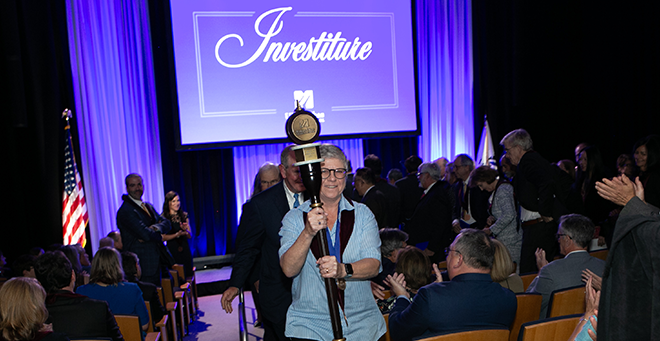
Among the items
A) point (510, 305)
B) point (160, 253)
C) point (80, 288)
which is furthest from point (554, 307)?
point (160, 253)

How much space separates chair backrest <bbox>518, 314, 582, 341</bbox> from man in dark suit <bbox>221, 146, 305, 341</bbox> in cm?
106

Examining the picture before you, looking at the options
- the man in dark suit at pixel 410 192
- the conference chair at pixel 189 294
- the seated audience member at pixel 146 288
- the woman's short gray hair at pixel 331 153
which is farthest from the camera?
the man in dark suit at pixel 410 192

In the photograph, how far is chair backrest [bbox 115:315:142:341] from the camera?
2670mm

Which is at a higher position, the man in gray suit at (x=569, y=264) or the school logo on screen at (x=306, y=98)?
the school logo on screen at (x=306, y=98)

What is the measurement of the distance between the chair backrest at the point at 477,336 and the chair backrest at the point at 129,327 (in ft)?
5.83

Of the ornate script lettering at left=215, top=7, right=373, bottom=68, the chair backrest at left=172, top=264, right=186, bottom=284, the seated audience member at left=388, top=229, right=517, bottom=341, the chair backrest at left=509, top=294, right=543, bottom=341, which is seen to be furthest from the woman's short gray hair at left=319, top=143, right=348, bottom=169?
the ornate script lettering at left=215, top=7, right=373, bottom=68

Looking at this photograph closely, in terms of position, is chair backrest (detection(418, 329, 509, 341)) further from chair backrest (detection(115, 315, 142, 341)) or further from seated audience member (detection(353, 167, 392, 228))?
seated audience member (detection(353, 167, 392, 228))

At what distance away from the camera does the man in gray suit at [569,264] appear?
2613 millimetres

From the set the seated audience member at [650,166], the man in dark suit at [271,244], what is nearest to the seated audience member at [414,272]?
the man in dark suit at [271,244]

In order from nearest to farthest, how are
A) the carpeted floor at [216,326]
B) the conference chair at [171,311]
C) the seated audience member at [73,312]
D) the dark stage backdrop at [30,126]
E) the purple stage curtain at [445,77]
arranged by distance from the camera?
1. the seated audience member at [73,312]
2. the conference chair at [171,311]
3. the carpeted floor at [216,326]
4. the dark stage backdrop at [30,126]
5. the purple stage curtain at [445,77]

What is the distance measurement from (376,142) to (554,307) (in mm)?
6401

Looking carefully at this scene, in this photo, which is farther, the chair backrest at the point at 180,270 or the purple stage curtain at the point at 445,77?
the purple stage curtain at the point at 445,77

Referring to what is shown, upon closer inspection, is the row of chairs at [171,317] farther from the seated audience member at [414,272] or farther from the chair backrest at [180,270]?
the seated audience member at [414,272]

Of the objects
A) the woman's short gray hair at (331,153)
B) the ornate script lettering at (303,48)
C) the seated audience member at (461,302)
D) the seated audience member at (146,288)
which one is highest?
the ornate script lettering at (303,48)
